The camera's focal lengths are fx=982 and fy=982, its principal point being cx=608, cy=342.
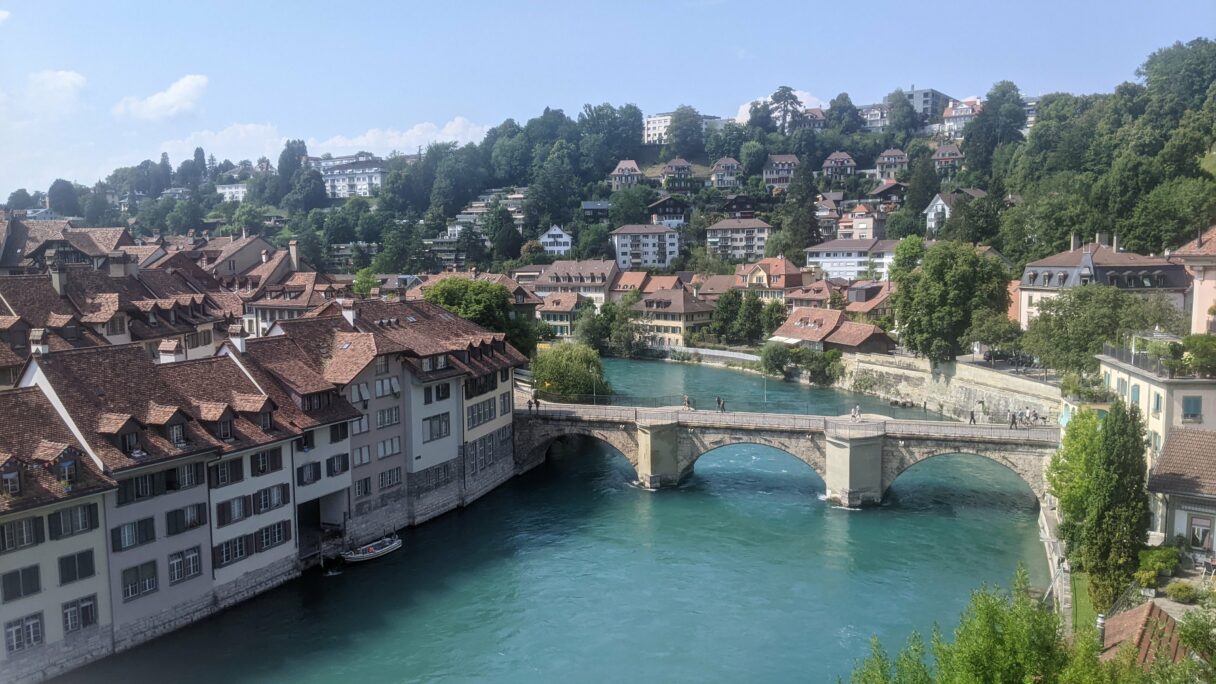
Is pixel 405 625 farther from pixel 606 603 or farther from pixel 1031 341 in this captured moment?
pixel 1031 341

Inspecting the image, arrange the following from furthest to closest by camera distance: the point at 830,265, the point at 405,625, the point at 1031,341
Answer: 1. the point at 830,265
2. the point at 1031,341
3. the point at 405,625

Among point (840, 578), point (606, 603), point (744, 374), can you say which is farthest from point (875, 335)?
point (606, 603)

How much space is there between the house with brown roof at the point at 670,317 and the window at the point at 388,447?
52.6 m

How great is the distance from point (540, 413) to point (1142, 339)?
2527cm

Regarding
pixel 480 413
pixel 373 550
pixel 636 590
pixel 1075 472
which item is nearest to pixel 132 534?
pixel 373 550

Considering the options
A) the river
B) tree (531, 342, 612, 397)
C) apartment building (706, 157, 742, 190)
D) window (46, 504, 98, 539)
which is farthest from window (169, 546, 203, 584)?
apartment building (706, 157, 742, 190)

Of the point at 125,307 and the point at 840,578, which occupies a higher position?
the point at 125,307

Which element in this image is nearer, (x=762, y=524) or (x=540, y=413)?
(x=762, y=524)

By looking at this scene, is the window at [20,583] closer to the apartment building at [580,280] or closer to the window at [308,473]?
the window at [308,473]

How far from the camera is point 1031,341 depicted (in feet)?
173

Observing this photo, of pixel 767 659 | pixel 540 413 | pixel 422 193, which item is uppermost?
pixel 422 193

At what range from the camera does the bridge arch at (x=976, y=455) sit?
39531 mm

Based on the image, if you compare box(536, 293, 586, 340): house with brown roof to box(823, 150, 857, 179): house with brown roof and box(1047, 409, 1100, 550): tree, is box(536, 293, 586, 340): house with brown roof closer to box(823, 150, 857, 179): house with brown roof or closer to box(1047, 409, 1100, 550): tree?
box(1047, 409, 1100, 550): tree

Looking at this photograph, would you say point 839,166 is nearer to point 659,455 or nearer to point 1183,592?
point 659,455
